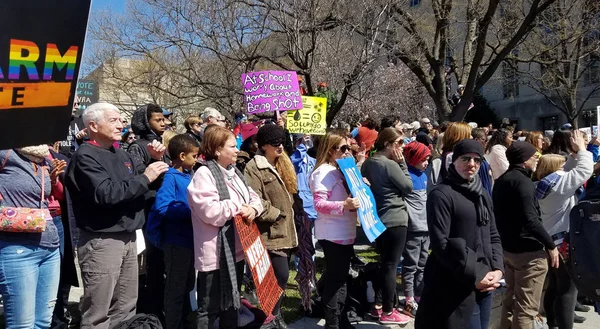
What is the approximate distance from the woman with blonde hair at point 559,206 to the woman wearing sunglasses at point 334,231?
1777 millimetres

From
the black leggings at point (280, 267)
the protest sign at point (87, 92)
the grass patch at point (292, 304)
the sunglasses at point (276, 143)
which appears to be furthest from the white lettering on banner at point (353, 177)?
the protest sign at point (87, 92)

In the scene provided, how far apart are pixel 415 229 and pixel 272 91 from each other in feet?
11.3

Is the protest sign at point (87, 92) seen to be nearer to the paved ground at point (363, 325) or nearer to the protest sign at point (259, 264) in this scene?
the paved ground at point (363, 325)

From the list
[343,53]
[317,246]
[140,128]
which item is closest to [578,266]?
[140,128]

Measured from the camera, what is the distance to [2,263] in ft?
11.8

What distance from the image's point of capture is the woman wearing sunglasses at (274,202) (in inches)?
179

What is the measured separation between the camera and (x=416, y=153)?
19.6ft

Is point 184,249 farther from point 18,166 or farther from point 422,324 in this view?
point 422,324

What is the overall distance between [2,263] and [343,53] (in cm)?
1121

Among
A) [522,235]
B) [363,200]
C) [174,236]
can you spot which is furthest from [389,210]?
[174,236]

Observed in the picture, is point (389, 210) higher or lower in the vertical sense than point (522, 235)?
higher

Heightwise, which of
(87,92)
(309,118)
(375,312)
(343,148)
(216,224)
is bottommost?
(375,312)

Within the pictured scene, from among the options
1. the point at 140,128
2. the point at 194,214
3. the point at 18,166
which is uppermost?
the point at 140,128

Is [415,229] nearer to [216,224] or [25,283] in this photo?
[216,224]
